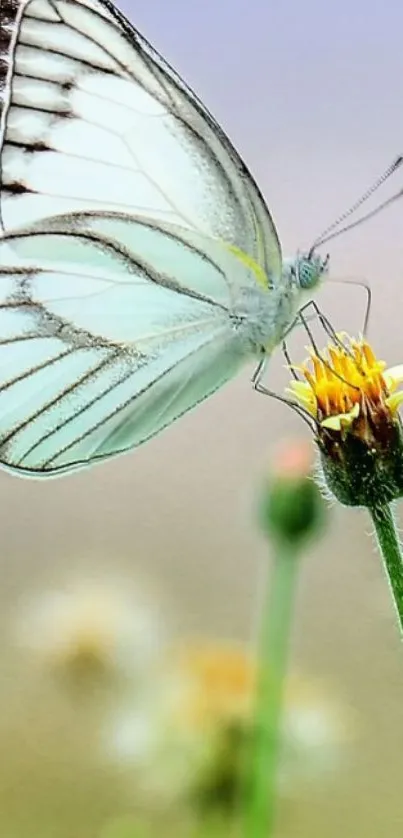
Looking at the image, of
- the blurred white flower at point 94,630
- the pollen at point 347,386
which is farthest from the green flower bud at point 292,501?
the blurred white flower at point 94,630

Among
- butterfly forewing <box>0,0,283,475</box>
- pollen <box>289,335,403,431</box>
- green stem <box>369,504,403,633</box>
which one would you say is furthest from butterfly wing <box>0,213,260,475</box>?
green stem <box>369,504,403,633</box>

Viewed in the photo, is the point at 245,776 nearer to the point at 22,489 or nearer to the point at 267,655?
the point at 267,655

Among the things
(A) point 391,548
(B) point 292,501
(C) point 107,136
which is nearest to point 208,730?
(B) point 292,501

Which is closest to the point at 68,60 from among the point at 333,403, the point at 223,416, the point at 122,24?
the point at 122,24

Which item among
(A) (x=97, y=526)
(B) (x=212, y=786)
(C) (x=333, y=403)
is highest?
(A) (x=97, y=526)

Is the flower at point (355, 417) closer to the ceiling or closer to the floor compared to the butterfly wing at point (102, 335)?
closer to the floor

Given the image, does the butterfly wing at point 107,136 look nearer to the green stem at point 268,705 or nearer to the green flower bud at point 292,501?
the green flower bud at point 292,501

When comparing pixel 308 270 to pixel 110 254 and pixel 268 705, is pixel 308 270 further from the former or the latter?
pixel 268 705

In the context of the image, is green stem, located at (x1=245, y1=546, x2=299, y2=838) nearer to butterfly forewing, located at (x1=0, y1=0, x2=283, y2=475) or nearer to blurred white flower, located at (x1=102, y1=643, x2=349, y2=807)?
blurred white flower, located at (x1=102, y1=643, x2=349, y2=807)
